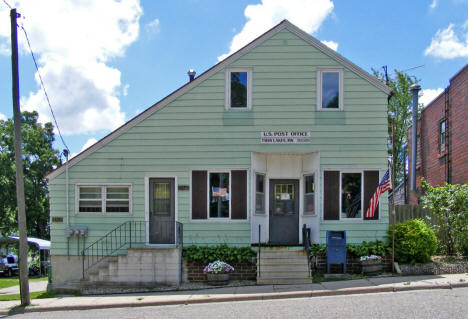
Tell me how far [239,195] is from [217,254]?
1793mm

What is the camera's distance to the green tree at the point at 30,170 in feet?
114

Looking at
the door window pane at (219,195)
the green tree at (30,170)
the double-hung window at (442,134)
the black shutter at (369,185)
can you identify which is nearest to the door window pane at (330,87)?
the black shutter at (369,185)

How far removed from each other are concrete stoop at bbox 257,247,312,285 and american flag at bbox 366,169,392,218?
216cm

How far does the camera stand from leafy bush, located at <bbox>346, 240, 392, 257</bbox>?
1259 cm

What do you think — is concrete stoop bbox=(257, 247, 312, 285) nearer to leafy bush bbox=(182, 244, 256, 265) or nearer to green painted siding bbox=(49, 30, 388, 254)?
leafy bush bbox=(182, 244, 256, 265)

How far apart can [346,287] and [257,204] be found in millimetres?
3831

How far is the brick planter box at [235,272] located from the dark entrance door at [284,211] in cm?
145

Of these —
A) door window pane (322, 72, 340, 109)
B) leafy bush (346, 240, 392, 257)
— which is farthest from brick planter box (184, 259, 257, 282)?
door window pane (322, 72, 340, 109)

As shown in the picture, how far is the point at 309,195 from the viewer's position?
13594 mm

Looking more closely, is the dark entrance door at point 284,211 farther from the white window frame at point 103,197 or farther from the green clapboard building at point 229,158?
the white window frame at point 103,197

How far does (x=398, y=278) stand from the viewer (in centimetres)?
1164

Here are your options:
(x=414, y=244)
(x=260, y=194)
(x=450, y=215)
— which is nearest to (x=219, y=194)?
(x=260, y=194)

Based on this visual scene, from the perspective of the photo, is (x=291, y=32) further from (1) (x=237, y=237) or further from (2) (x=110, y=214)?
(2) (x=110, y=214)

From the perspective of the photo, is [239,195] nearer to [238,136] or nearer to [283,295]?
[238,136]
